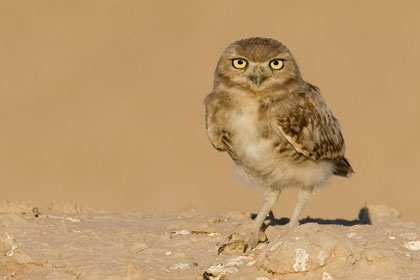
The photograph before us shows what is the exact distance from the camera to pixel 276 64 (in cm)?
930

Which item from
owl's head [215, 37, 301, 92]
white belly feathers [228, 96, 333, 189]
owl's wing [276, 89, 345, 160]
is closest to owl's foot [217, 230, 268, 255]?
white belly feathers [228, 96, 333, 189]

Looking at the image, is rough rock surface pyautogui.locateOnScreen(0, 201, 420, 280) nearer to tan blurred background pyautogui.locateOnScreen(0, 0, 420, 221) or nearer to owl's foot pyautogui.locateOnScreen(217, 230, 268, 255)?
owl's foot pyautogui.locateOnScreen(217, 230, 268, 255)

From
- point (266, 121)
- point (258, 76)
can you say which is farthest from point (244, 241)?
point (258, 76)

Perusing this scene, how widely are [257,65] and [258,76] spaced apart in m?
0.12

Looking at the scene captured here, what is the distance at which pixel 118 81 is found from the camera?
2309cm

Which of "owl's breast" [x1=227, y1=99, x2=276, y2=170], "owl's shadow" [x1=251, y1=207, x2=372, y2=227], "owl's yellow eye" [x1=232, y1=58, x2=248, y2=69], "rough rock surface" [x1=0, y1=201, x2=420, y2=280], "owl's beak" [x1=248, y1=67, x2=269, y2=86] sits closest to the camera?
"rough rock surface" [x1=0, y1=201, x2=420, y2=280]

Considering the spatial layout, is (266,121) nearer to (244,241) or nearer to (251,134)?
(251,134)

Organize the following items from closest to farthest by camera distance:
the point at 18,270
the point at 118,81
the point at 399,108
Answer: the point at 18,270 < the point at 399,108 < the point at 118,81

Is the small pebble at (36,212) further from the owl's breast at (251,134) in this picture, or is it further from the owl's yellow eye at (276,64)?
the owl's yellow eye at (276,64)

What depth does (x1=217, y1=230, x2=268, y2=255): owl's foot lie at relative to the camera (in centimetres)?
879

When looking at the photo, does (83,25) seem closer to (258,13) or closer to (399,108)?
(258,13)

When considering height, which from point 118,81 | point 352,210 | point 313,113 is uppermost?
point 313,113

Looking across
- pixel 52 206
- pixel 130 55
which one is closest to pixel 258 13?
pixel 130 55

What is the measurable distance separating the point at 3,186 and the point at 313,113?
10.9 metres
